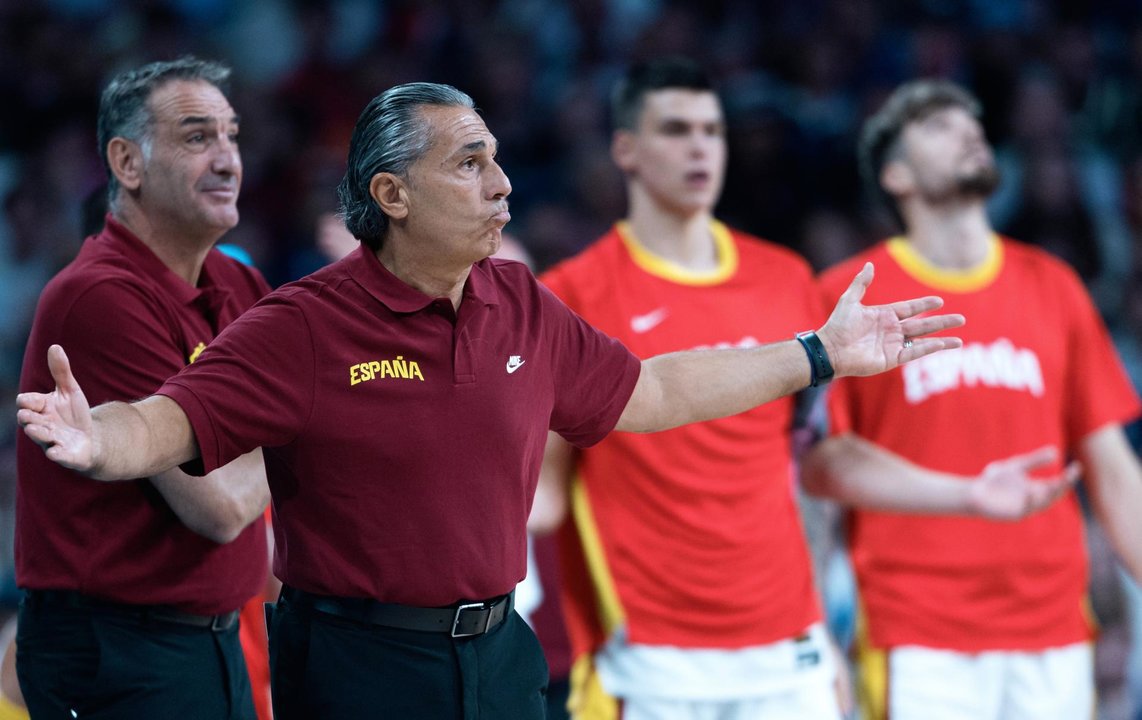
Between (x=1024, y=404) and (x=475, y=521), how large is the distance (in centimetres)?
262

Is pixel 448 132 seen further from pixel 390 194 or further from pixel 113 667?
pixel 113 667

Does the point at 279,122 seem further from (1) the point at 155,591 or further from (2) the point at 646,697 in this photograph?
(1) the point at 155,591

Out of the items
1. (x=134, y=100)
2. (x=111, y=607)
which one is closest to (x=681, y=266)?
(x=134, y=100)

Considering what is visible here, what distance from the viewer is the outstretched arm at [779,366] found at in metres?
3.39

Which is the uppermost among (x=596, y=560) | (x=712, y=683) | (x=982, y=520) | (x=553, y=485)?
(x=553, y=485)

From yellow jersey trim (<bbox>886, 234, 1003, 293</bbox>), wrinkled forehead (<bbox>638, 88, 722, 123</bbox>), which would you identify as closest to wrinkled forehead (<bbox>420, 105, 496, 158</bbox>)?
wrinkled forehead (<bbox>638, 88, 722, 123</bbox>)

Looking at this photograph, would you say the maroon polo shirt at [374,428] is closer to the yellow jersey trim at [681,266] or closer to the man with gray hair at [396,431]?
the man with gray hair at [396,431]

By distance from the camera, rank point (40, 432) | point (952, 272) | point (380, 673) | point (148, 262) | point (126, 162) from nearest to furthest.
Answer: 1. point (40, 432)
2. point (380, 673)
3. point (148, 262)
4. point (126, 162)
5. point (952, 272)

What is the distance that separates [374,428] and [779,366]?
0.95 meters

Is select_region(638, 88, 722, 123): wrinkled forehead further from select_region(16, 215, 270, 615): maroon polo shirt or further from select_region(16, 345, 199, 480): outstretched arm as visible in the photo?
select_region(16, 345, 199, 480): outstretched arm

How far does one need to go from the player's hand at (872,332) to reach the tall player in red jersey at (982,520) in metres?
1.59

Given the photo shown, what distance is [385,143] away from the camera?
3.10 m

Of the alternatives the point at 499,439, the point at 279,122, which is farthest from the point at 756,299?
the point at 279,122

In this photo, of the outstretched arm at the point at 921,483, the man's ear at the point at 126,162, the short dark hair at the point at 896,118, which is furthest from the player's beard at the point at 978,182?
the man's ear at the point at 126,162
